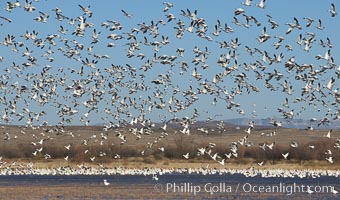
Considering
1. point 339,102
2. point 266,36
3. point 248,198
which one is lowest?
→ point 248,198

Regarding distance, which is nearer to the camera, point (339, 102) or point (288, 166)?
point (339, 102)

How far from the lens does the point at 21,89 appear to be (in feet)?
144

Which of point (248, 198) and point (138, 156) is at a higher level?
point (138, 156)

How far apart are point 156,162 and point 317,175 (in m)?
25.4

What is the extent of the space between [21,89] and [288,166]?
4671 cm

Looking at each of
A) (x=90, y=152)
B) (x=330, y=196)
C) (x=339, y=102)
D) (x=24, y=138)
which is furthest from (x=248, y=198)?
(x=24, y=138)

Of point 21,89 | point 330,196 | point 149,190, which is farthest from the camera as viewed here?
point 149,190

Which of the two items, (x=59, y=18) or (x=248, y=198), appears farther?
(x=248, y=198)

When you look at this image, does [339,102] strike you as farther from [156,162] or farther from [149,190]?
[156,162]

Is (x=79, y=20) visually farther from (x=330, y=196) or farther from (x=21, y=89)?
(x=330, y=196)

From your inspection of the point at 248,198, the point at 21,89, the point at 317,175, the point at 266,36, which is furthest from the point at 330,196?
the point at 317,175

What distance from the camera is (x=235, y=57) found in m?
39.0

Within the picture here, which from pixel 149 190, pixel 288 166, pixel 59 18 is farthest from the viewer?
pixel 288 166

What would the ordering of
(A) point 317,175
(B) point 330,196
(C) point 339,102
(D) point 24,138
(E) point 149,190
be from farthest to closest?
(D) point 24,138 → (A) point 317,175 → (E) point 149,190 → (B) point 330,196 → (C) point 339,102
